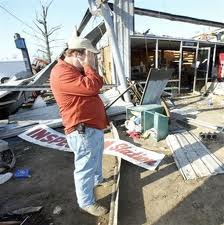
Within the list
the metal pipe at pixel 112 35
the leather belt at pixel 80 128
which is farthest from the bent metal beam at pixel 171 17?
the leather belt at pixel 80 128

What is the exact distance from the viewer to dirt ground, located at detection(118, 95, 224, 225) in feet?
9.67

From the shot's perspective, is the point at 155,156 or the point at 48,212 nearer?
the point at 48,212

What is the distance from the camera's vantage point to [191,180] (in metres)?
3.77

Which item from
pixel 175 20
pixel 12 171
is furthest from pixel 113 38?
pixel 12 171

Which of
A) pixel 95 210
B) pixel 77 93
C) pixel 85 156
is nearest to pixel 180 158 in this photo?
pixel 95 210

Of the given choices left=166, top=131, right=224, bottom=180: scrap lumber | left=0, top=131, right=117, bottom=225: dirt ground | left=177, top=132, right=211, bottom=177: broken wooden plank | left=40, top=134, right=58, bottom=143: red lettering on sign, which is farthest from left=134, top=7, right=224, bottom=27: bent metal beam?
left=0, top=131, right=117, bottom=225: dirt ground

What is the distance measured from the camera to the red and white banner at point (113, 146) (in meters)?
4.36

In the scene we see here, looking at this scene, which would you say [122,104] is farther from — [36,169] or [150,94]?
[36,169]

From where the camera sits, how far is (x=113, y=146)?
16.3 feet

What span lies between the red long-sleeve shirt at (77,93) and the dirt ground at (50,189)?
1191 millimetres

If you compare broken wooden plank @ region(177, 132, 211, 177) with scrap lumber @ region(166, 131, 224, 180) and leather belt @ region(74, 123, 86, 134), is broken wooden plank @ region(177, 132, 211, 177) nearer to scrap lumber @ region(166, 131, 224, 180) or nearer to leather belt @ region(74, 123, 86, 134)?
scrap lumber @ region(166, 131, 224, 180)

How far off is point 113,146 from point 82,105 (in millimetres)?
2523

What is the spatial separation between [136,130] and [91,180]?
338 cm

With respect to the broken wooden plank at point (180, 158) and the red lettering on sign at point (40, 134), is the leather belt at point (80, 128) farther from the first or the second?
the red lettering on sign at point (40, 134)
